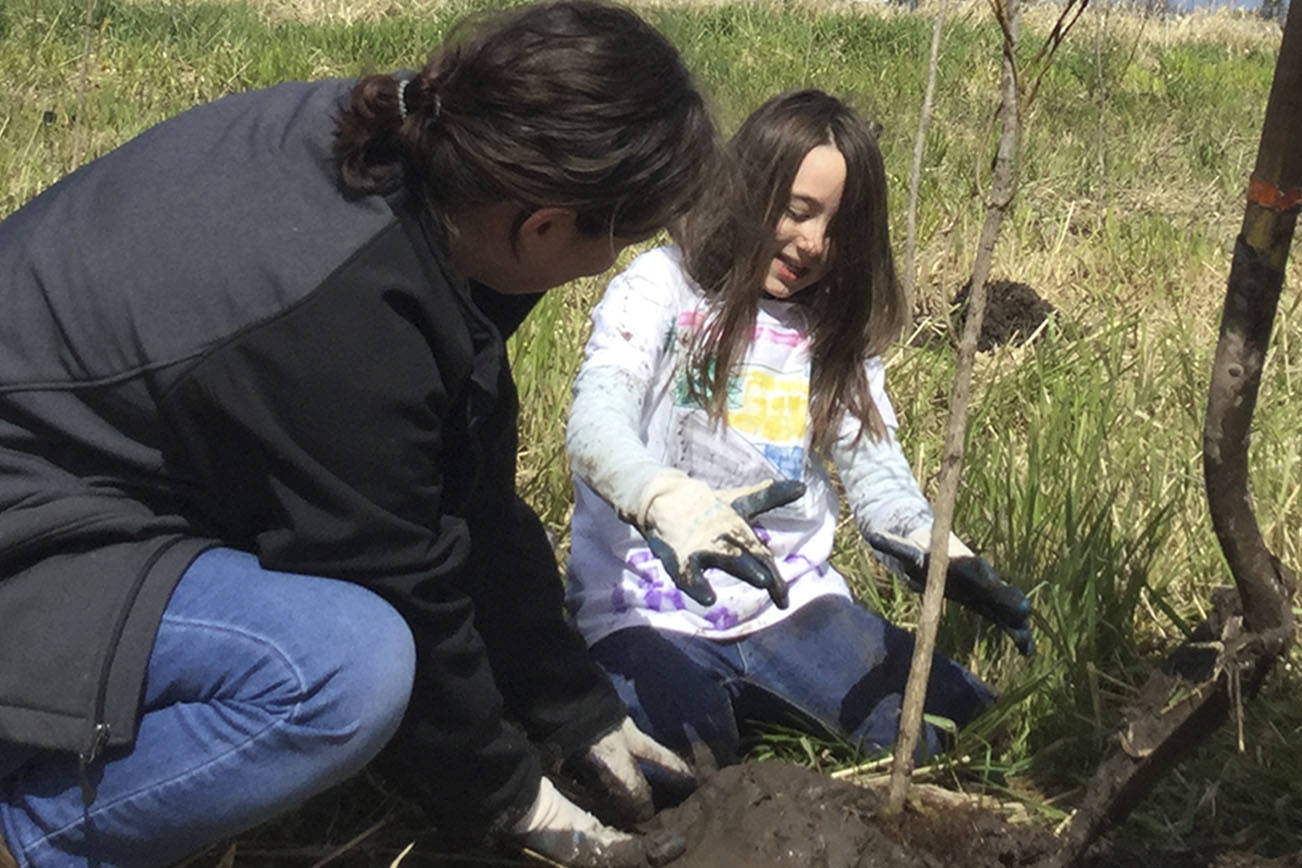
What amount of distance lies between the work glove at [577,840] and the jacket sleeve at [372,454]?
15 centimetres

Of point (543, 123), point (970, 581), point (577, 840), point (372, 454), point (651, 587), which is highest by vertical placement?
point (543, 123)

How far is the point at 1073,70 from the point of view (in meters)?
7.98

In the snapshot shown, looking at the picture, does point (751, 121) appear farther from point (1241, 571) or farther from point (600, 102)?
point (1241, 571)

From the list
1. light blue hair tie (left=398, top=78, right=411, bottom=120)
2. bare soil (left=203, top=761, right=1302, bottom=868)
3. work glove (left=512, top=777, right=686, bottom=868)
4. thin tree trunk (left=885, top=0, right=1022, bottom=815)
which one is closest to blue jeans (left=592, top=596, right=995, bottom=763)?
bare soil (left=203, top=761, right=1302, bottom=868)

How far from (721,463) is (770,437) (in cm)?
9

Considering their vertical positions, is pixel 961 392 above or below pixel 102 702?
above

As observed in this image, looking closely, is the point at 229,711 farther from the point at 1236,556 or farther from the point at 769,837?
the point at 1236,556

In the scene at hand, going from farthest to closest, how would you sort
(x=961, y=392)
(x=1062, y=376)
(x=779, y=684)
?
(x=1062, y=376), (x=779, y=684), (x=961, y=392)

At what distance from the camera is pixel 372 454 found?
1.37 metres

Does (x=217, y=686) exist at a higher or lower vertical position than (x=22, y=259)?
lower

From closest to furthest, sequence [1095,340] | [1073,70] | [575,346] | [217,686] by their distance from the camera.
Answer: [217,686], [575,346], [1095,340], [1073,70]

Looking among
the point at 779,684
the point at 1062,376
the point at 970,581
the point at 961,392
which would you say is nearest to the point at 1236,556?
the point at 961,392

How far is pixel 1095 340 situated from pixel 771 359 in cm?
147

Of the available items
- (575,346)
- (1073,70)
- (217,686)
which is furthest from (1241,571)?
(1073,70)
